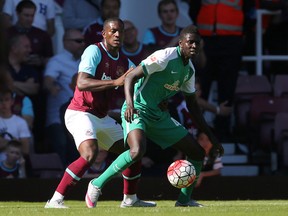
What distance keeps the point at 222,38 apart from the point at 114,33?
420 centimetres

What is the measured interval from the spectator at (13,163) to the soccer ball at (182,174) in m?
3.17

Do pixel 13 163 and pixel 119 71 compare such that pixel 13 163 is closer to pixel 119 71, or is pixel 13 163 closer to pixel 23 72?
pixel 23 72

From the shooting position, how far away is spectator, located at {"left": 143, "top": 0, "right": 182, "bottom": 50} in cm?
1141

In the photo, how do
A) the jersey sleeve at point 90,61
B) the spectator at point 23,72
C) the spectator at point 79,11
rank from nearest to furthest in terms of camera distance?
the jersey sleeve at point 90,61
the spectator at point 23,72
the spectator at point 79,11

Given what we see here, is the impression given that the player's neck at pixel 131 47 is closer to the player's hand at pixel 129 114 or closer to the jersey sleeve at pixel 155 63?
the jersey sleeve at pixel 155 63

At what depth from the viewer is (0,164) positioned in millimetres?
10305

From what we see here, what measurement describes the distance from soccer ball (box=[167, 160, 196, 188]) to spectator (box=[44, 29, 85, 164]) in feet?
12.0

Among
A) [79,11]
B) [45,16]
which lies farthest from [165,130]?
[79,11]

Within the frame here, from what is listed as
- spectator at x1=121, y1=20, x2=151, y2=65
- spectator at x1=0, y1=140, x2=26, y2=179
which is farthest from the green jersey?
spectator at x1=121, y1=20, x2=151, y2=65

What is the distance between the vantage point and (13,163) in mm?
10328

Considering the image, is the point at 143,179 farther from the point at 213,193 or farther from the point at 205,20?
the point at 205,20

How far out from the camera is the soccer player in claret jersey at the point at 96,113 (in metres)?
7.46

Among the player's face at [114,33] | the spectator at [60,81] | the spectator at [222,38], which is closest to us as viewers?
the player's face at [114,33]

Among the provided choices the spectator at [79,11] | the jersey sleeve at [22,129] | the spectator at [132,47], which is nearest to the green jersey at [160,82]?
the jersey sleeve at [22,129]
